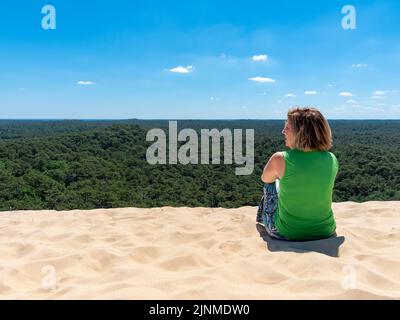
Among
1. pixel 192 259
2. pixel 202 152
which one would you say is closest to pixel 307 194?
pixel 192 259

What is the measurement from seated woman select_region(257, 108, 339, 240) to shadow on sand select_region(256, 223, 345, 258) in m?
0.07

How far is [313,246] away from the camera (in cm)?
292

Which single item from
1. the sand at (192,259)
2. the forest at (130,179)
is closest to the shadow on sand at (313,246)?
the sand at (192,259)

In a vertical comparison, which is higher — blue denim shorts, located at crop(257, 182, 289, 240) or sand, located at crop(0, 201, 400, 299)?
blue denim shorts, located at crop(257, 182, 289, 240)

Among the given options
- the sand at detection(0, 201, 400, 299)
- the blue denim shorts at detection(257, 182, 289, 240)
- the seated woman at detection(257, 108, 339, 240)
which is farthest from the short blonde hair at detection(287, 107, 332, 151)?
the sand at detection(0, 201, 400, 299)

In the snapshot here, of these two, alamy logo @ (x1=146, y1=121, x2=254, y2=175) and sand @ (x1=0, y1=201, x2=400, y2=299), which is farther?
alamy logo @ (x1=146, y1=121, x2=254, y2=175)

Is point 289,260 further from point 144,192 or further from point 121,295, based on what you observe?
point 144,192

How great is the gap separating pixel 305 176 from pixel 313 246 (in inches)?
21.1

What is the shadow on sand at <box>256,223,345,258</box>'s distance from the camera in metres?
2.84

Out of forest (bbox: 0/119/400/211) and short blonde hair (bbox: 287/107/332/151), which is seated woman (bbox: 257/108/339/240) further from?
forest (bbox: 0/119/400/211)

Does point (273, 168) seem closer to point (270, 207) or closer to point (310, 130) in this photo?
point (310, 130)

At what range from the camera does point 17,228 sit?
4066 mm
